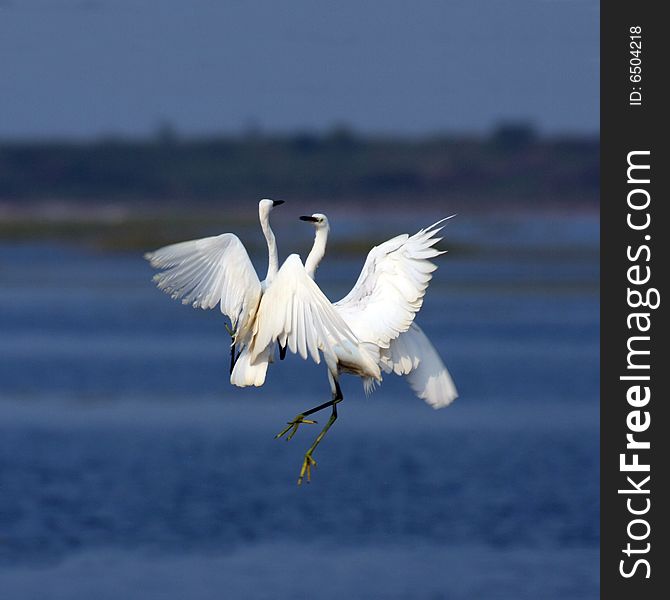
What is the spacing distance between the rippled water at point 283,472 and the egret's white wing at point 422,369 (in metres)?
→ 4.26

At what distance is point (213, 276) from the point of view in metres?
10.2

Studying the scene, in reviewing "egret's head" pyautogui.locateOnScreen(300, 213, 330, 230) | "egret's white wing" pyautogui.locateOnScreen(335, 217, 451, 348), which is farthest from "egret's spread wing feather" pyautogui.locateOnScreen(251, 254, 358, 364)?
"egret's head" pyautogui.locateOnScreen(300, 213, 330, 230)

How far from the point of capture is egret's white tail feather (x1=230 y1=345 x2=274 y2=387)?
986cm

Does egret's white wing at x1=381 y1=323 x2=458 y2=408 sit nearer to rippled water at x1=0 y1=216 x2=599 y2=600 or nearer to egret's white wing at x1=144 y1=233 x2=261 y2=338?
egret's white wing at x1=144 y1=233 x2=261 y2=338

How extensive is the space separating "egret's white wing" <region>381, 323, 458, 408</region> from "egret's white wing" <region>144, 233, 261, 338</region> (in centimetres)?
129

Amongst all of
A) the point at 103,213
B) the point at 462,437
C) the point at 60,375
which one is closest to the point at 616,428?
the point at 462,437

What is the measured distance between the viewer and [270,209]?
9961 millimetres

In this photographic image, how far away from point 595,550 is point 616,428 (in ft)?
12.5

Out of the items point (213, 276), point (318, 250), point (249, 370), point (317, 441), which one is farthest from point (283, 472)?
point (249, 370)

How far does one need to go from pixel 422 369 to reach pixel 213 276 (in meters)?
1.72

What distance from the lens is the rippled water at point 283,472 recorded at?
15703 mm

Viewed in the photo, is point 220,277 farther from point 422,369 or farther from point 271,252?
point 422,369

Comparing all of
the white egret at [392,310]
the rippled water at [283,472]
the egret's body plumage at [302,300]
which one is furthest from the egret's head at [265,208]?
the rippled water at [283,472]

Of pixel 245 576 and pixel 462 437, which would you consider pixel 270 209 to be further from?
pixel 462 437
